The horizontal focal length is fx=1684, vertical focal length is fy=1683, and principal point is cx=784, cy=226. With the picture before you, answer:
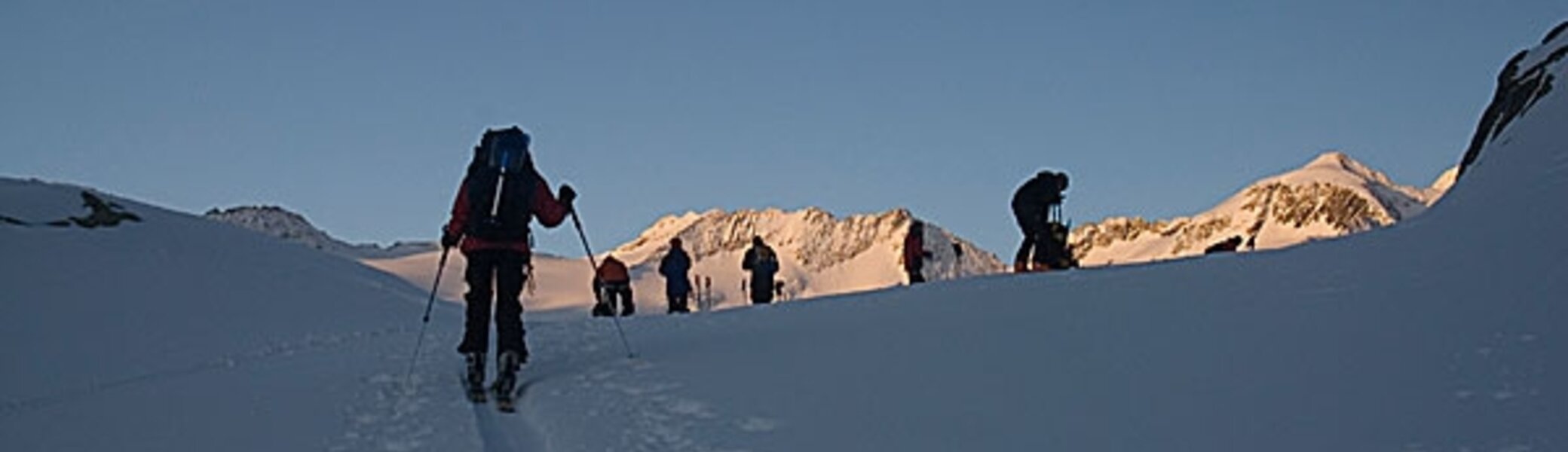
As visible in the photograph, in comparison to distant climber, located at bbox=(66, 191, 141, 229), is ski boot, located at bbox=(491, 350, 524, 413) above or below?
below

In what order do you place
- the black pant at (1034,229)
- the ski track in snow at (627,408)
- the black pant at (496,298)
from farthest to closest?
the black pant at (1034,229), the black pant at (496,298), the ski track in snow at (627,408)

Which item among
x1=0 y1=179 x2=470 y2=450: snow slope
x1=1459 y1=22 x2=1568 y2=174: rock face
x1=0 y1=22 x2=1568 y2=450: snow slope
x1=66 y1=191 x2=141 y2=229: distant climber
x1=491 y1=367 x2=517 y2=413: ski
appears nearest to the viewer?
x1=0 y1=22 x2=1568 y2=450: snow slope

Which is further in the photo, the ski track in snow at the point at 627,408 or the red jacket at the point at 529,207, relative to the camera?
the red jacket at the point at 529,207

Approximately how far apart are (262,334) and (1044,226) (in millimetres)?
15058

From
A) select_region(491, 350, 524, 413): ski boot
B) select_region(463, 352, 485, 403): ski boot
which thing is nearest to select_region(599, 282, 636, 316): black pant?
select_region(463, 352, 485, 403): ski boot

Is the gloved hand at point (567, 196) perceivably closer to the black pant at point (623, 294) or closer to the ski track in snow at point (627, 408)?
the ski track in snow at point (627, 408)

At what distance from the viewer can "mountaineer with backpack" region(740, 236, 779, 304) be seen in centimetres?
2563

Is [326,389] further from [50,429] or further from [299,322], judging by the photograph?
[299,322]

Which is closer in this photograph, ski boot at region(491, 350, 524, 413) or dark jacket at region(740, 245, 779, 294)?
ski boot at region(491, 350, 524, 413)

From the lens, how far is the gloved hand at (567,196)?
1162 cm

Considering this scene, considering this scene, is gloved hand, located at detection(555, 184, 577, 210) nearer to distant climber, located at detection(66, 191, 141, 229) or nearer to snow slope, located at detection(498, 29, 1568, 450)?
snow slope, located at detection(498, 29, 1568, 450)

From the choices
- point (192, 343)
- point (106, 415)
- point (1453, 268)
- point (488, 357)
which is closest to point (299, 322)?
point (192, 343)

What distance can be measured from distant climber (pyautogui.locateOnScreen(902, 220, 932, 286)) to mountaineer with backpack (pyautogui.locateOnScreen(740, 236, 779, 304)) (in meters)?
2.03

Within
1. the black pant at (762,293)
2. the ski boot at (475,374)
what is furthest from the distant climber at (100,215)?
the ski boot at (475,374)
